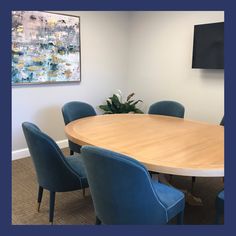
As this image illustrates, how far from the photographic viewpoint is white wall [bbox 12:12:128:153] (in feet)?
12.4

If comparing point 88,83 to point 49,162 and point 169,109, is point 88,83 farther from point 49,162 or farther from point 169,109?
point 49,162

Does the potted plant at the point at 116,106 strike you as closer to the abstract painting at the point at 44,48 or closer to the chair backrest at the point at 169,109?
the abstract painting at the point at 44,48

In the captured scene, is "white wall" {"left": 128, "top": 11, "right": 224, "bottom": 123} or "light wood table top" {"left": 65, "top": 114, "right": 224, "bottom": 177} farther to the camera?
"white wall" {"left": 128, "top": 11, "right": 224, "bottom": 123}

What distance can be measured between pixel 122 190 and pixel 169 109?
7.05ft

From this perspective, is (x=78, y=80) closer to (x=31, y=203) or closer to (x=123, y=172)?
(x=31, y=203)

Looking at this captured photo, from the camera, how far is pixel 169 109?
3398 mm

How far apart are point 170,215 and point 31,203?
154 cm

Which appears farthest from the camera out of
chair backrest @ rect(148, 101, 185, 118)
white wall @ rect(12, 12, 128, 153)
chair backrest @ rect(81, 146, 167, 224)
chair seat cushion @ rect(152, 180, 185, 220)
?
white wall @ rect(12, 12, 128, 153)

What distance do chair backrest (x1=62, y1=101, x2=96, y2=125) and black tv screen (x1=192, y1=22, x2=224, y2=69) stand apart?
1717 mm

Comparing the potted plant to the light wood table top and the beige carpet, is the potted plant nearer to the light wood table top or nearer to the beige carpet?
the light wood table top

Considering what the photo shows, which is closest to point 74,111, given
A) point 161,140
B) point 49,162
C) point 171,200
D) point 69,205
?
point 69,205

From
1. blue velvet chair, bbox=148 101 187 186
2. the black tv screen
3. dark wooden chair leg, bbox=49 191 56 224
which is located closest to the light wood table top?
blue velvet chair, bbox=148 101 187 186

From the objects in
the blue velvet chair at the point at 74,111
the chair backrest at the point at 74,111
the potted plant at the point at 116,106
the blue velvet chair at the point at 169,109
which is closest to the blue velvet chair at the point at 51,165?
the blue velvet chair at the point at 74,111

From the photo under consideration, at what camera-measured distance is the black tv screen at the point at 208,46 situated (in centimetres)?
354
